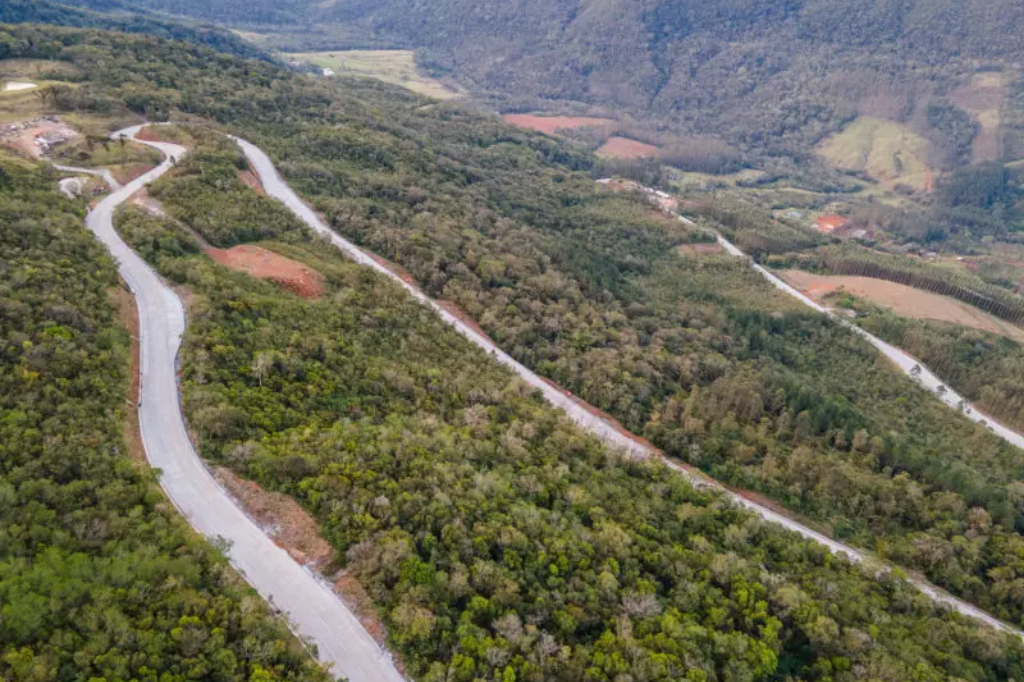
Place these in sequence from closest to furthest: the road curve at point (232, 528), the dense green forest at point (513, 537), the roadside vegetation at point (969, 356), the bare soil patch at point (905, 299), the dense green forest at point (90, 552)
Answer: the dense green forest at point (90, 552) < the road curve at point (232, 528) < the dense green forest at point (513, 537) < the roadside vegetation at point (969, 356) < the bare soil patch at point (905, 299)

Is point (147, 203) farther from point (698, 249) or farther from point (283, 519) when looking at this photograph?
point (698, 249)

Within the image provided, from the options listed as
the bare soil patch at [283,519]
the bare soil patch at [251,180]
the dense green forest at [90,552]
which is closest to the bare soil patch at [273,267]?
the bare soil patch at [251,180]

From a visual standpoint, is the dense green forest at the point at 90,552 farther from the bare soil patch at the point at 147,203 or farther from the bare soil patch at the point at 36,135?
the bare soil patch at the point at 36,135

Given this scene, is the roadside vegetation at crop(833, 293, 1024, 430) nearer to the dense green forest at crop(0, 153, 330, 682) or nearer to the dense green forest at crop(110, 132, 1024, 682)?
the dense green forest at crop(110, 132, 1024, 682)

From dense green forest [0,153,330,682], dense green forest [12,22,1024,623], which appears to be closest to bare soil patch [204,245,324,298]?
dense green forest [12,22,1024,623]

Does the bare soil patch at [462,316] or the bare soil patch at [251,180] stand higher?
the bare soil patch at [251,180]

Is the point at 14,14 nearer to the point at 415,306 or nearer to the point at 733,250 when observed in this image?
the point at 415,306

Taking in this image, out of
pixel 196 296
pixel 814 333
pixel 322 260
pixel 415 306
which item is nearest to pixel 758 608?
pixel 415 306
